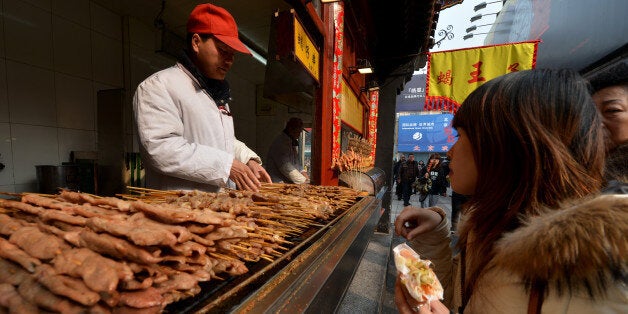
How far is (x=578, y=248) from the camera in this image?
0.85 m

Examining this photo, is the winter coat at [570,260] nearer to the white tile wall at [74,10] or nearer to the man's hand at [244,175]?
the man's hand at [244,175]

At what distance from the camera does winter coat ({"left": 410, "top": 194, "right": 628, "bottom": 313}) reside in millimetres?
819

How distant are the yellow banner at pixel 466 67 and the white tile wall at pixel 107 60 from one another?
27.1 feet

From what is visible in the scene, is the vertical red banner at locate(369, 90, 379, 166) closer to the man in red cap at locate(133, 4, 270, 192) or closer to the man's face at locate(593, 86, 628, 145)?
the man's face at locate(593, 86, 628, 145)

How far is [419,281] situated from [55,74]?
275 inches

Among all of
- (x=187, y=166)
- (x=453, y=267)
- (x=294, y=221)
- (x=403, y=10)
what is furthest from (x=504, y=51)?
(x=187, y=166)

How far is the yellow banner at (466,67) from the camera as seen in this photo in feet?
23.0

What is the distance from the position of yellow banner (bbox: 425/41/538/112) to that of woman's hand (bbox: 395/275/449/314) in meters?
7.30

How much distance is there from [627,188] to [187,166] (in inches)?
94.9

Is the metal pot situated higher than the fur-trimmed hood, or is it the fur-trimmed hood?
the fur-trimmed hood

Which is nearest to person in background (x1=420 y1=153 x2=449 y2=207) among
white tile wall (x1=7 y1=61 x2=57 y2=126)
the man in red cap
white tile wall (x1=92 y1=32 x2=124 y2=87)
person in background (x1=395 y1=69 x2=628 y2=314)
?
the man in red cap

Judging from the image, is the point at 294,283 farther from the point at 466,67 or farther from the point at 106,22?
the point at 466,67

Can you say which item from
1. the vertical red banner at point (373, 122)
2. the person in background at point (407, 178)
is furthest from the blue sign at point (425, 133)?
the vertical red banner at point (373, 122)

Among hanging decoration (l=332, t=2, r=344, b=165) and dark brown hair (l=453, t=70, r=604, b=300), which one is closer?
dark brown hair (l=453, t=70, r=604, b=300)
